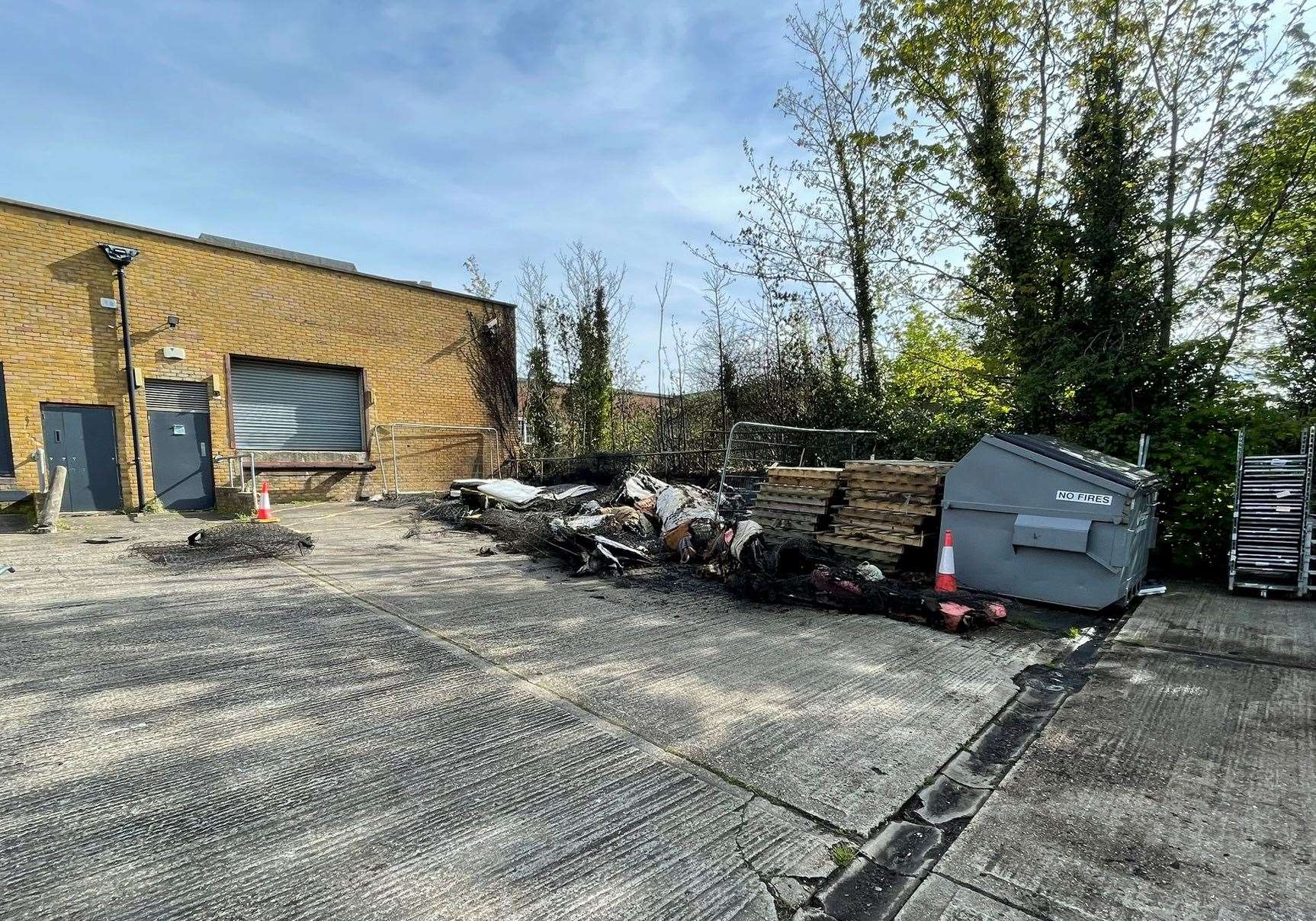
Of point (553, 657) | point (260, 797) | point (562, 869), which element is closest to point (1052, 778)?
point (562, 869)

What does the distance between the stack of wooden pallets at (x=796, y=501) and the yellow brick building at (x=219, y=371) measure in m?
10.2

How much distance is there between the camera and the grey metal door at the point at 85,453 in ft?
33.6

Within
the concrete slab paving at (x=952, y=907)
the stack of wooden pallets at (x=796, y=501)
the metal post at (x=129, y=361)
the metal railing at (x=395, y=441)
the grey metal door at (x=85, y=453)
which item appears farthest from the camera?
the metal railing at (x=395, y=441)

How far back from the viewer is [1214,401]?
6.64 m

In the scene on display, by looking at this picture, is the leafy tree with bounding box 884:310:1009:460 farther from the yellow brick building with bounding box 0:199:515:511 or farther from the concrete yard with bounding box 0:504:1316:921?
the yellow brick building with bounding box 0:199:515:511

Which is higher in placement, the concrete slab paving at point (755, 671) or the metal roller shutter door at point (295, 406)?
the metal roller shutter door at point (295, 406)

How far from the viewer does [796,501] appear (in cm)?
709

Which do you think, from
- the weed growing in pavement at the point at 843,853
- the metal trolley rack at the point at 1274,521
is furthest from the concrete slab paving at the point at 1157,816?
the metal trolley rack at the point at 1274,521

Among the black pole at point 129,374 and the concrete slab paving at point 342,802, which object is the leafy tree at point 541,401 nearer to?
the black pole at point 129,374

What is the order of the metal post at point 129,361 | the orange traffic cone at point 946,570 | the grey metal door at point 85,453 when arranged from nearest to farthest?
the orange traffic cone at point 946,570 < the grey metal door at point 85,453 < the metal post at point 129,361

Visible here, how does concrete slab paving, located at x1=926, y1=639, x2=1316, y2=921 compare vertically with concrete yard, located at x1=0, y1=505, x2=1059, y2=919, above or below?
below

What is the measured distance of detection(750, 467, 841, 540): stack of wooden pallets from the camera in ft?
22.6

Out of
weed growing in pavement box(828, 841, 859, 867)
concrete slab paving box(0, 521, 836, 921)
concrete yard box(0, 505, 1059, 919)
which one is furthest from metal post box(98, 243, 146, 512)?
weed growing in pavement box(828, 841, 859, 867)

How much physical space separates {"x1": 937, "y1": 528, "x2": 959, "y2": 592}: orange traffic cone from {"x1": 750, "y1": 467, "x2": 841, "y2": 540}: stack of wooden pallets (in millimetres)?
1572
